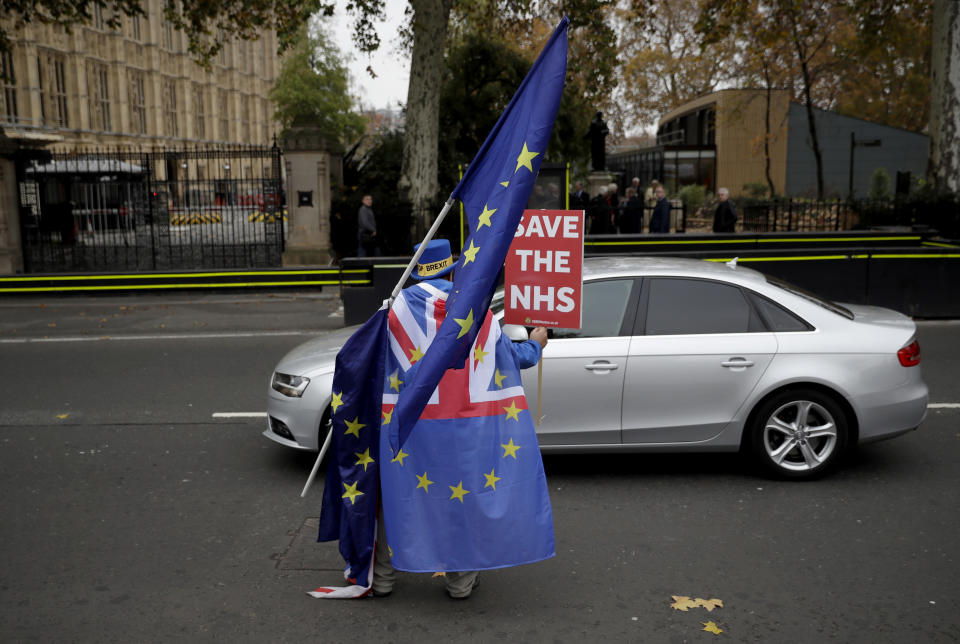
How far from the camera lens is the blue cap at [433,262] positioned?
13.9ft

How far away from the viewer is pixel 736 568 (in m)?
4.83

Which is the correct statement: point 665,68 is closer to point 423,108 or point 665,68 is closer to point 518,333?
point 423,108

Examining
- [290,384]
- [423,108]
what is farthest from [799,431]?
[423,108]

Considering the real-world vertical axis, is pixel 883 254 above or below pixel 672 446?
above

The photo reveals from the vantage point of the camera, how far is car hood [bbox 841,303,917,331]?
641 centimetres

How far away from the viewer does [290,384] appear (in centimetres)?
630

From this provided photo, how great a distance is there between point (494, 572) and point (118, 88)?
55.2 m

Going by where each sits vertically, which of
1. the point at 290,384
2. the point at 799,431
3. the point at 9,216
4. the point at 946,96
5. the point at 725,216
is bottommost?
the point at 799,431

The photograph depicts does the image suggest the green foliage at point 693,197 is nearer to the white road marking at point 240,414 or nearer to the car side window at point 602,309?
the white road marking at point 240,414

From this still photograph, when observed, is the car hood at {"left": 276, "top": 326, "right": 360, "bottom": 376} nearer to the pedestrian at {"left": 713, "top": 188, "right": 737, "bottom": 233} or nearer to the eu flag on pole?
the eu flag on pole

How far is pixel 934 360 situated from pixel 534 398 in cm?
633

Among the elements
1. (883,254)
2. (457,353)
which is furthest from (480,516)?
(883,254)

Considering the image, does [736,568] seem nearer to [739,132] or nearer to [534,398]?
[534,398]

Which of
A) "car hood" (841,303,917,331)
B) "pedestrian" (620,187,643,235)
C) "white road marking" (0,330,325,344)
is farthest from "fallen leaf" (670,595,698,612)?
"pedestrian" (620,187,643,235)
